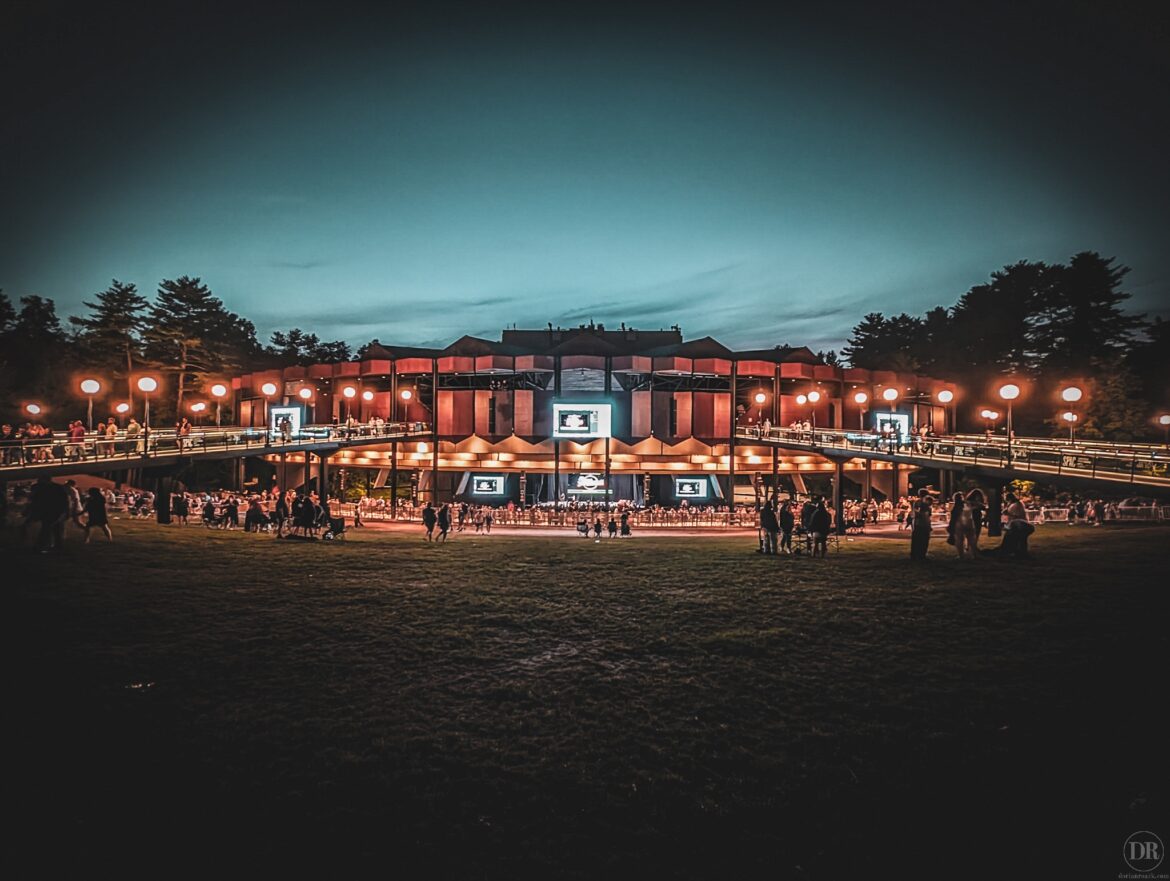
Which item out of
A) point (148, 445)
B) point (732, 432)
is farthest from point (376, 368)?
point (732, 432)

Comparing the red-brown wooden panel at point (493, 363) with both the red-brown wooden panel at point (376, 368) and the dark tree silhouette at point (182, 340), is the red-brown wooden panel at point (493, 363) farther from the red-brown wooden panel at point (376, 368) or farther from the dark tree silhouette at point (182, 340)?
the dark tree silhouette at point (182, 340)

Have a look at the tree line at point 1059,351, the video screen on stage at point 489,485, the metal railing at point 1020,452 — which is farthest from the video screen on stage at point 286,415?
the tree line at point 1059,351

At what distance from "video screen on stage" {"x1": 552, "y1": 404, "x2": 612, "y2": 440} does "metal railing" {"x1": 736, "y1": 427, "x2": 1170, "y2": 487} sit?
10.1 metres

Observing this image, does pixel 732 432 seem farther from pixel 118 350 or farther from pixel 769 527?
pixel 118 350

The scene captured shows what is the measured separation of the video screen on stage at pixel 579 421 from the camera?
35.9 meters

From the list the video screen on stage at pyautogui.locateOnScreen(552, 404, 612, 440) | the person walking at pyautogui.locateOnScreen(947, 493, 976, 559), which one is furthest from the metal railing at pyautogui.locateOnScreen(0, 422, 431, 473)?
the person walking at pyautogui.locateOnScreen(947, 493, 976, 559)

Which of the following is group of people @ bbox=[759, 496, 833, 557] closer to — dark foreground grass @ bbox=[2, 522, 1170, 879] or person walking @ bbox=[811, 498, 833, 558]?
person walking @ bbox=[811, 498, 833, 558]

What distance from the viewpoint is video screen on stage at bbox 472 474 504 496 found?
127 ft

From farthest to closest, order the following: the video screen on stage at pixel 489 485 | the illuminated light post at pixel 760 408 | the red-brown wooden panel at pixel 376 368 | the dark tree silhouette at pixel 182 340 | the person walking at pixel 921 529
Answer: the dark tree silhouette at pixel 182 340, the red-brown wooden panel at pixel 376 368, the illuminated light post at pixel 760 408, the video screen on stage at pixel 489 485, the person walking at pixel 921 529

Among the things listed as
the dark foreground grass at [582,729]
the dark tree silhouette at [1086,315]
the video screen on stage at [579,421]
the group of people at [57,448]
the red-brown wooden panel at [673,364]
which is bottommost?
the dark foreground grass at [582,729]

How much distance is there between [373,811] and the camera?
5.04 meters

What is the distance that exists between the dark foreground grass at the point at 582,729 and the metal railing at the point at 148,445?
7.30 m

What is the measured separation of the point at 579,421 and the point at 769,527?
67.9 ft

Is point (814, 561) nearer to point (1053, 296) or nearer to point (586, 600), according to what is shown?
point (586, 600)
